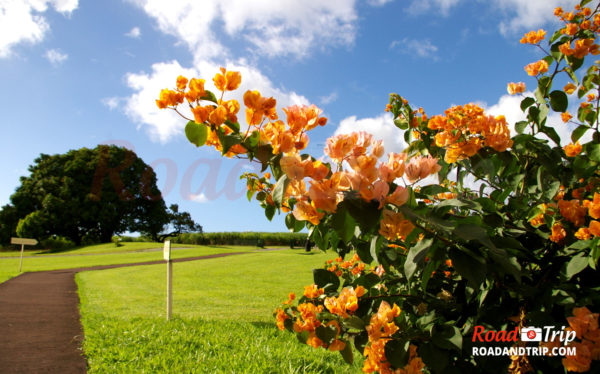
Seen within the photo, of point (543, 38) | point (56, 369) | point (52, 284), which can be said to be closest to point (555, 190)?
point (543, 38)

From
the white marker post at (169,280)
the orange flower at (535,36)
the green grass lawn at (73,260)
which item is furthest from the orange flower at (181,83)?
the green grass lawn at (73,260)

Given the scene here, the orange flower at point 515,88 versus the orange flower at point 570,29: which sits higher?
the orange flower at point 570,29

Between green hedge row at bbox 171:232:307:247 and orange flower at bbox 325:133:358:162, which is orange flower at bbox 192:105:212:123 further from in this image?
green hedge row at bbox 171:232:307:247

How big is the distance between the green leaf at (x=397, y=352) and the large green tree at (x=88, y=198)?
28.7m

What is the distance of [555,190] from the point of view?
128 cm

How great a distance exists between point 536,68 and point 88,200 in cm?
2898

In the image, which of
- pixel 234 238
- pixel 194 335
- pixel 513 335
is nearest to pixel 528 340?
pixel 513 335

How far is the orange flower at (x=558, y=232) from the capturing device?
3.99 feet

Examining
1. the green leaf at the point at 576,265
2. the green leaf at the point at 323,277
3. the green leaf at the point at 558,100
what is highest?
the green leaf at the point at 558,100

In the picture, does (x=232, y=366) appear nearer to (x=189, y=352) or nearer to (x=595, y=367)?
(x=189, y=352)

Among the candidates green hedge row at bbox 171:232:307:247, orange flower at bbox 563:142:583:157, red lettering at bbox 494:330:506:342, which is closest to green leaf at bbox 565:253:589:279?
red lettering at bbox 494:330:506:342

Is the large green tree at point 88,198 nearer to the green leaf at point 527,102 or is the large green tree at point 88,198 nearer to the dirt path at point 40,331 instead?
the dirt path at point 40,331

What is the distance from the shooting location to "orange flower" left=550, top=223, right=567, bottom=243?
1216mm

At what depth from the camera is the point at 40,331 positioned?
411 centimetres
